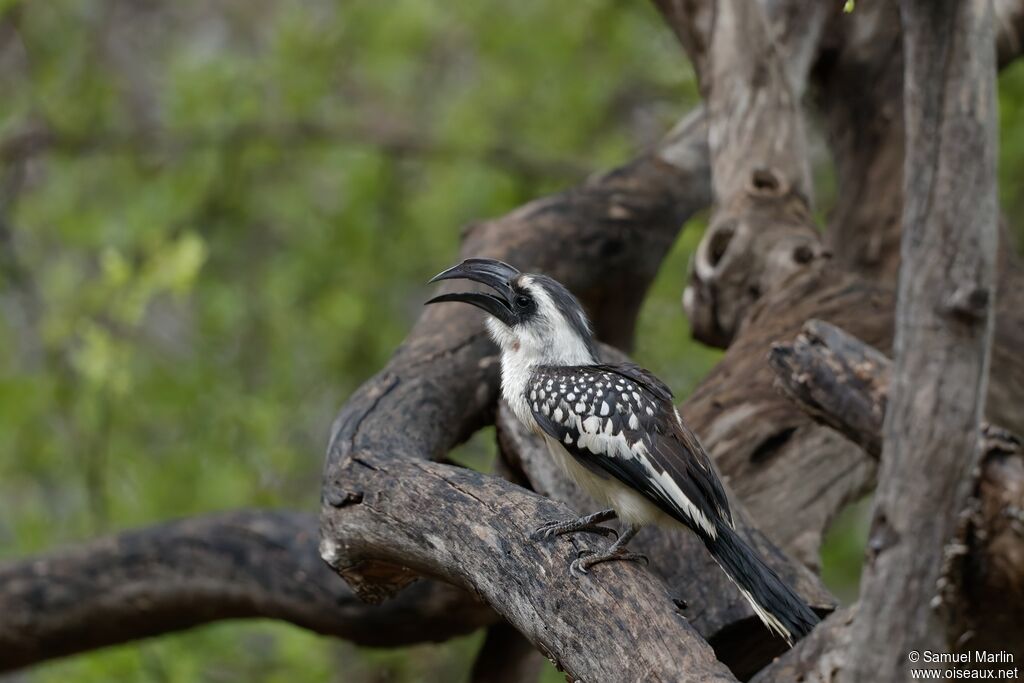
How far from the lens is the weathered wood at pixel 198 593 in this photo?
11.3 feet

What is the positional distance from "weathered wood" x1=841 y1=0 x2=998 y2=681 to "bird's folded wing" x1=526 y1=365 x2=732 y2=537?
906mm

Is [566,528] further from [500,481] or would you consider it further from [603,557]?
[500,481]

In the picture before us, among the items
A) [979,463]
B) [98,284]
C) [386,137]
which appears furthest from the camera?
[386,137]

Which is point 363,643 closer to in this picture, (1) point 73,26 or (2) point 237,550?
(2) point 237,550

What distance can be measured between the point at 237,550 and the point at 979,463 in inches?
88.2

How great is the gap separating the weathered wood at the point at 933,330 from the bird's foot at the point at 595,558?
0.73 meters

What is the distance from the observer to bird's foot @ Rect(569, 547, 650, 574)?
6.92 ft

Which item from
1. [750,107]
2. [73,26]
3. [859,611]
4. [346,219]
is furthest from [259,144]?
[859,611]

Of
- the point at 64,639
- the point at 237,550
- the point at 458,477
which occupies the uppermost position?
the point at 458,477

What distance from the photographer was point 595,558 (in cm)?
212

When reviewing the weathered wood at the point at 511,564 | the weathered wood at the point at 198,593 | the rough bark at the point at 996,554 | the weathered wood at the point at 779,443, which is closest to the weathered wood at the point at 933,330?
the weathered wood at the point at 511,564

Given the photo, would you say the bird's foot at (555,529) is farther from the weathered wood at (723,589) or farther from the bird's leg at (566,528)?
the weathered wood at (723,589)

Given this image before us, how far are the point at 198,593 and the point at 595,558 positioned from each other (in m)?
1.92

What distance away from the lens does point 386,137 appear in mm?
6230
